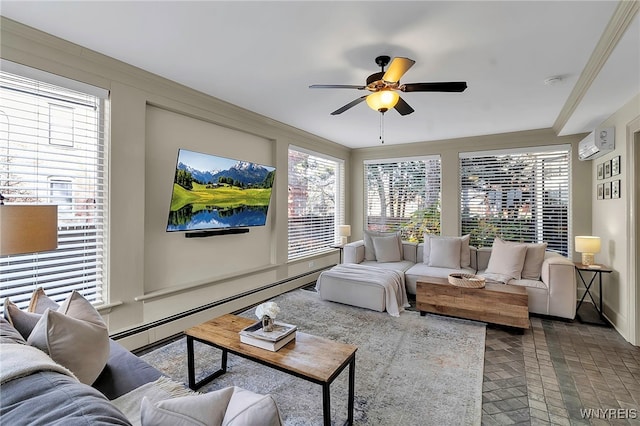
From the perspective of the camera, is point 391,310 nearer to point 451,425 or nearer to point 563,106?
point 451,425

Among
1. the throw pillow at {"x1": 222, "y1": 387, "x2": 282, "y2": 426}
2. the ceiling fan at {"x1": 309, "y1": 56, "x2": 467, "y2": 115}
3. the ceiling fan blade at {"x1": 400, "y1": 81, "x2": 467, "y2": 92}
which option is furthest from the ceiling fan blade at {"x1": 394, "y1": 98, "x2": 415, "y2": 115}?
the throw pillow at {"x1": 222, "y1": 387, "x2": 282, "y2": 426}

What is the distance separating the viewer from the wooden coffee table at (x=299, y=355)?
5.52 ft

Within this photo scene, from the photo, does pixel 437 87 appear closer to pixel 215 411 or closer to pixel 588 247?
pixel 215 411

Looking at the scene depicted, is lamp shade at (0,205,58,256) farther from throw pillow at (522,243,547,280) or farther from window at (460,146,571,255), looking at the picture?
window at (460,146,571,255)

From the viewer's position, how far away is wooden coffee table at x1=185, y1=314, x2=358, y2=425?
168cm

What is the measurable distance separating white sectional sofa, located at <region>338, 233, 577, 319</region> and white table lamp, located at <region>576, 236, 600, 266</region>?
21 centimetres

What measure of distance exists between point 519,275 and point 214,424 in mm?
4301

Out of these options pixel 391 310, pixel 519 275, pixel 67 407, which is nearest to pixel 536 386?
pixel 391 310

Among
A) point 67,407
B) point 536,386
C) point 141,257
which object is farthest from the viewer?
point 141,257

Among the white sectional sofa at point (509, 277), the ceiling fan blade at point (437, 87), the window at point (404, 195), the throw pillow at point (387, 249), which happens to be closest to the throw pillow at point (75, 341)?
the ceiling fan blade at point (437, 87)

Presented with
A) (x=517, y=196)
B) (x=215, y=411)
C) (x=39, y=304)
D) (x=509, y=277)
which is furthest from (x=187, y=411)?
(x=517, y=196)

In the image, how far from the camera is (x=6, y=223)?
143cm

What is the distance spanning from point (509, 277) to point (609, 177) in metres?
1.68

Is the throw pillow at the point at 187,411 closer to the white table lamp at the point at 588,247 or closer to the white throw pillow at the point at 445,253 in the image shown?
the white throw pillow at the point at 445,253
